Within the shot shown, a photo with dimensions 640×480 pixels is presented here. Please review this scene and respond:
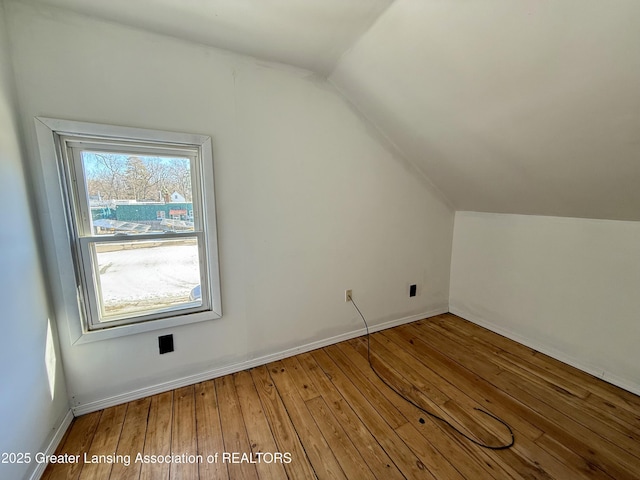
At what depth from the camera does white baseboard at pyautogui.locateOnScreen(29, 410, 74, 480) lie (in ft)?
3.82

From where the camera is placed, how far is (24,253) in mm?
1194

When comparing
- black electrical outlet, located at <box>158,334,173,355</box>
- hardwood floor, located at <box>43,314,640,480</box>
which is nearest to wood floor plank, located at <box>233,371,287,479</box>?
hardwood floor, located at <box>43,314,640,480</box>

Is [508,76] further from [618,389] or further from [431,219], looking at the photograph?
[618,389]

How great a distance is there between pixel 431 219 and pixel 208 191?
215 cm

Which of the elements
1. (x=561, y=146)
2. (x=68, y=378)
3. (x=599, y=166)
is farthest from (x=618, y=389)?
(x=68, y=378)

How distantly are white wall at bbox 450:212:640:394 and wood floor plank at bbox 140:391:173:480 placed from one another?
2.82 m

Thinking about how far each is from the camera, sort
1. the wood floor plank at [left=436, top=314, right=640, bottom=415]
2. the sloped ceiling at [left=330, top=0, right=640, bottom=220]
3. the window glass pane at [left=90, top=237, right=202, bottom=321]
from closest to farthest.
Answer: the sloped ceiling at [left=330, top=0, right=640, bottom=220], the window glass pane at [left=90, top=237, right=202, bottom=321], the wood floor plank at [left=436, top=314, right=640, bottom=415]

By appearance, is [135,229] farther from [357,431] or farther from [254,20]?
[357,431]

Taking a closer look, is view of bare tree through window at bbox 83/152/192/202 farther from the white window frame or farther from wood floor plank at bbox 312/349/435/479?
wood floor plank at bbox 312/349/435/479

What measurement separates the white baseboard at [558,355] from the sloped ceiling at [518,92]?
44.3 inches

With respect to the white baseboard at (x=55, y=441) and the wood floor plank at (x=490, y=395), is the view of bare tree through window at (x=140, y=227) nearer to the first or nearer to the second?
the white baseboard at (x=55, y=441)

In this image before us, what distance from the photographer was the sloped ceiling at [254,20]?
1.24 metres

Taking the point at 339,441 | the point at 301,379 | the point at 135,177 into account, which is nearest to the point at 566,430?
the point at 339,441

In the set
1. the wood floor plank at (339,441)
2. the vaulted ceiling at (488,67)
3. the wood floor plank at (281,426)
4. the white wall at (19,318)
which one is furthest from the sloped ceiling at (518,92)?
the wood floor plank at (281,426)
